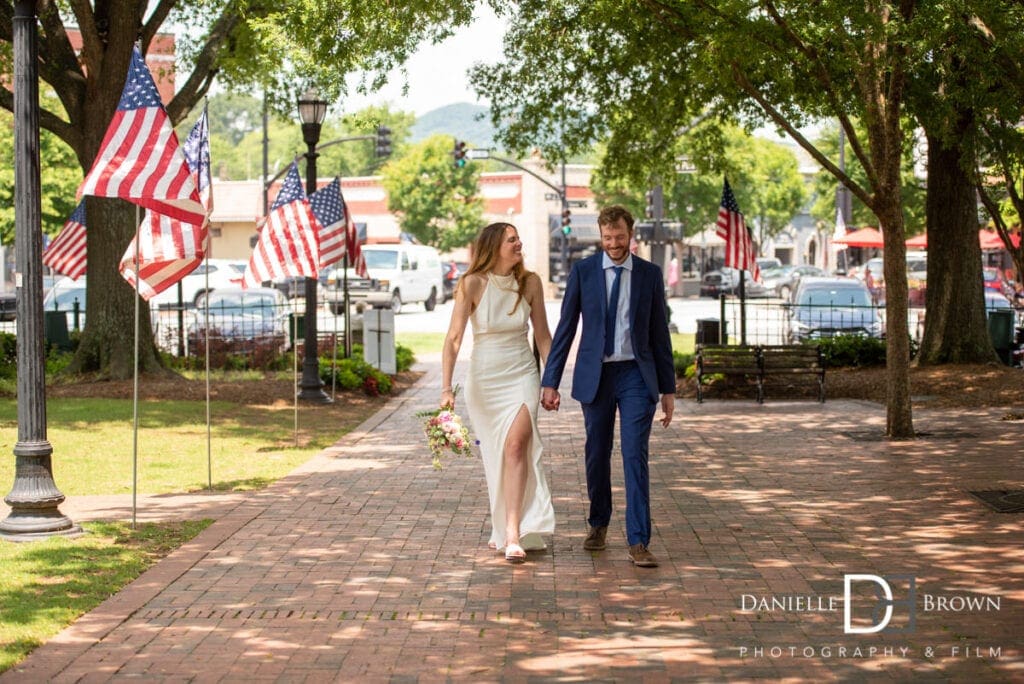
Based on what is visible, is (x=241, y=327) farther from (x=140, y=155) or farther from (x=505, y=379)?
(x=505, y=379)

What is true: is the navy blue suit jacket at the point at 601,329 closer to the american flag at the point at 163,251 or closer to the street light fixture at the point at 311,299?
the american flag at the point at 163,251

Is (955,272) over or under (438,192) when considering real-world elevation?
under

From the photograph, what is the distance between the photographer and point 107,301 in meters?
20.0

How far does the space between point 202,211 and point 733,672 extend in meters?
5.58

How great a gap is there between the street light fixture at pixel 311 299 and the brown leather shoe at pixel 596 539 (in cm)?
970

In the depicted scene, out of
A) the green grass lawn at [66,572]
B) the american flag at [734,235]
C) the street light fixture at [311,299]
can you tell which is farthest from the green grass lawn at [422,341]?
the green grass lawn at [66,572]

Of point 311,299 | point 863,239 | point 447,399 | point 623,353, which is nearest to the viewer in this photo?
point 623,353

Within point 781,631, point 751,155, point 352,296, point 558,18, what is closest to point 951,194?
point 558,18

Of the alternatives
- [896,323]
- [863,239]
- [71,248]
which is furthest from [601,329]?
[863,239]

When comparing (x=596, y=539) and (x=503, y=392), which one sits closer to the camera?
(x=503, y=392)

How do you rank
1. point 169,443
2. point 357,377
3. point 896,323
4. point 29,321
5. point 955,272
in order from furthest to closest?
point 955,272 < point 357,377 < point 169,443 < point 896,323 < point 29,321

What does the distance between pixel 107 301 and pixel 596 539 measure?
13252mm

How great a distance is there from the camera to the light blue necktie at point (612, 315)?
7961mm

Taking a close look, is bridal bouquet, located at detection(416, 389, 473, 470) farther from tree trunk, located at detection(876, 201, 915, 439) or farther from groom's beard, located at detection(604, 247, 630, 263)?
tree trunk, located at detection(876, 201, 915, 439)
